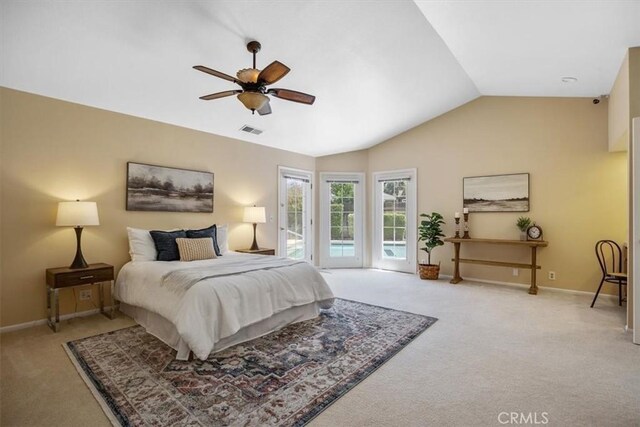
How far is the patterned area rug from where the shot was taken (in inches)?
74.1

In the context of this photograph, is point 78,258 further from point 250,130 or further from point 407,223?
point 407,223

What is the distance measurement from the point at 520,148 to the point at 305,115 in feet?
11.3

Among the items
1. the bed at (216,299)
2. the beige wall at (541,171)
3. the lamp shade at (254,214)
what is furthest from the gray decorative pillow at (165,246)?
the beige wall at (541,171)

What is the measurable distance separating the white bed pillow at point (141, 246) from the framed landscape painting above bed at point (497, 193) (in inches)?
194

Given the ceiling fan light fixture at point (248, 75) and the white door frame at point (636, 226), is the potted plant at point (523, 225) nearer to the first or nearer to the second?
the white door frame at point (636, 226)

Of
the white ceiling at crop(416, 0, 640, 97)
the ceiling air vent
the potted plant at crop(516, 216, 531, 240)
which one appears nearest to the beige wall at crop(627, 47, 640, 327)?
the white ceiling at crop(416, 0, 640, 97)

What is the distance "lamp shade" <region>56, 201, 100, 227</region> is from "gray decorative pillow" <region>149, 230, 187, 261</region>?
2.21 feet

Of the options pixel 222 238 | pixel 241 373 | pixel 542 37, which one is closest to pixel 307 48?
pixel 542 37

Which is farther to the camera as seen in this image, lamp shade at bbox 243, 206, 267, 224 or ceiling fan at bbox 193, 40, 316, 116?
lamp shade at bbox 243, 206, 267, 224

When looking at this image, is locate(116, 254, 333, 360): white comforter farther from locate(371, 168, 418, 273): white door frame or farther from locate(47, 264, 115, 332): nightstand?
locate(371, 168, 418, 273): white door frame

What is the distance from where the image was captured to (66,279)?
3.25 m

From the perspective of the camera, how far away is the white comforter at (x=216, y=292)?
99.0 inches

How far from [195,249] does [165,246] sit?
344 mm

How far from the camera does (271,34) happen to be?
10.2 ft
